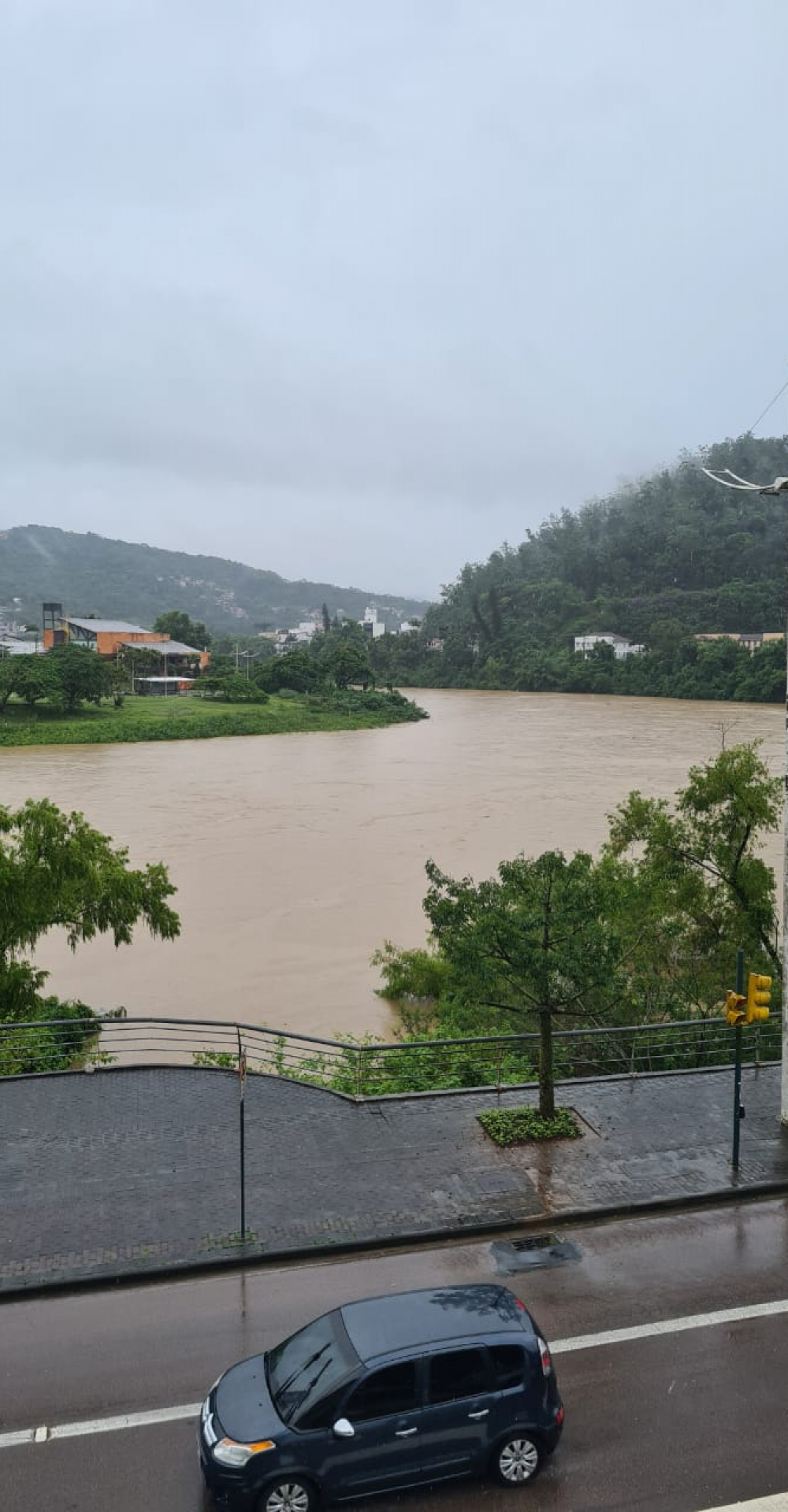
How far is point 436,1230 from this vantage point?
9188 millimetres

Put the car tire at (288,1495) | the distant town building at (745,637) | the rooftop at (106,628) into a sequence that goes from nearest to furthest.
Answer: the car tire at (288,1495), the distant town building at (745,637), the rooftop at (106,628)

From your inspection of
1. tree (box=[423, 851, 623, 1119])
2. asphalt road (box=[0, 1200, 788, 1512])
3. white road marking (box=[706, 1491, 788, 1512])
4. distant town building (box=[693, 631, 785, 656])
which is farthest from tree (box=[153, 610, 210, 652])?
white road marking (box=[706, 1491, 788, 1512])

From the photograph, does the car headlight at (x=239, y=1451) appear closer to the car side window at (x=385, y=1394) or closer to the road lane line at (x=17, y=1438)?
the car side window at (x=385, y=1394)

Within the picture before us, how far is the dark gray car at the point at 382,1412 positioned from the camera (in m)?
5.88

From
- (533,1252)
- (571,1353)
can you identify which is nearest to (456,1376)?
(571,1353)

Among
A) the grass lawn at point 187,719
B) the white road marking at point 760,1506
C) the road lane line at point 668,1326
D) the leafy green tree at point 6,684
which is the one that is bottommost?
the road lane line at point 668,1326

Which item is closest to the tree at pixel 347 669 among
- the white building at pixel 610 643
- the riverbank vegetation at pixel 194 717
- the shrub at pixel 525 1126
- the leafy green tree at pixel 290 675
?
the riverbank vegetation at pixel 194 717

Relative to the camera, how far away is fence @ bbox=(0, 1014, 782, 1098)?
41.1 ft

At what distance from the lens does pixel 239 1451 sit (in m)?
5.88

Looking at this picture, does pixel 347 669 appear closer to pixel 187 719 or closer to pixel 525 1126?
pixel 187 719

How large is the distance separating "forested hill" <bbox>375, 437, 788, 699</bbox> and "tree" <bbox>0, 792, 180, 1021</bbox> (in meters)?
78.1

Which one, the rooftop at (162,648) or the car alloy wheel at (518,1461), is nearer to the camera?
the car alloy wheel at (518,1461)

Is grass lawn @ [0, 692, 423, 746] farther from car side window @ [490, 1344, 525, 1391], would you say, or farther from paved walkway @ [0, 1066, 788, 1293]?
car side window @ [490, 1344, 525, 1391]

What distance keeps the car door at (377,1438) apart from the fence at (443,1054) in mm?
5568
